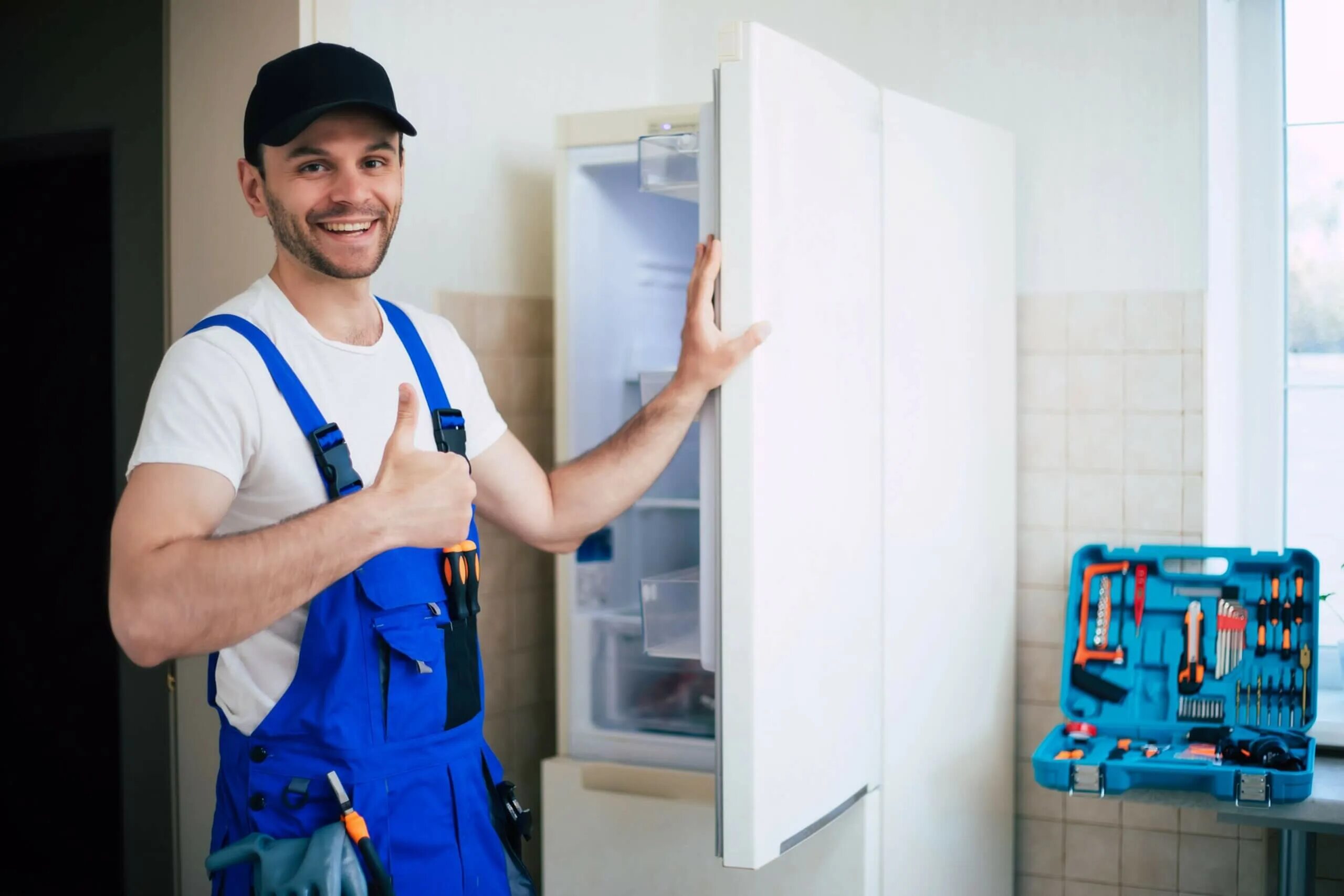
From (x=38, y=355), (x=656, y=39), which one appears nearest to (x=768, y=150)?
(x=656, y=39)

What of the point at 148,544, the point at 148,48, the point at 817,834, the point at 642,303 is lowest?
the point at 817,834

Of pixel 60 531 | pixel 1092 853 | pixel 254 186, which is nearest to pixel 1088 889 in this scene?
pixel 1092 853

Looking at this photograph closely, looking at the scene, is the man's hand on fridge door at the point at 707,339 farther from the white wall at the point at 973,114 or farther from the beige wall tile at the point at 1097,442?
the beige wall tile at the point at 1097,442

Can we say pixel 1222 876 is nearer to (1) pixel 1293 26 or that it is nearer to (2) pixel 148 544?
(1) pixel 1293 26

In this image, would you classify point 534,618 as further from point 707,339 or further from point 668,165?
point 707,339

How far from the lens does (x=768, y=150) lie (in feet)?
5.24

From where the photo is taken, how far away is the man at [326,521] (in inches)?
54.9

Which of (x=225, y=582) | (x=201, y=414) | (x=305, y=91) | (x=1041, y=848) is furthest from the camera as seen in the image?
(x=1041, y=848)

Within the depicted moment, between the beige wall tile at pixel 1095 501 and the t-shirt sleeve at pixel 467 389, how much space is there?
4.30ft

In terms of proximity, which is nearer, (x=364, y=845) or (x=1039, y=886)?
(x=364, y=845)

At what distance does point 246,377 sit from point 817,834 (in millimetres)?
1199

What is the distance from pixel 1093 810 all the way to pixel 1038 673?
30 cm

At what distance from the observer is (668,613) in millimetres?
2217

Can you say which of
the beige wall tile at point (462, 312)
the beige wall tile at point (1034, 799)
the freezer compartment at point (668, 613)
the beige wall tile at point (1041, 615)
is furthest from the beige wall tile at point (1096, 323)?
the beige wall tile at point (462, 312)
